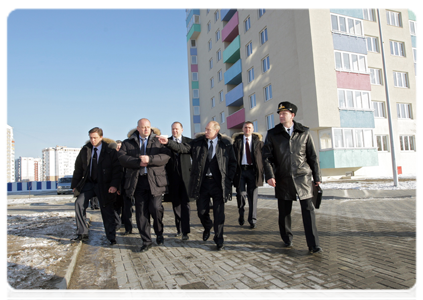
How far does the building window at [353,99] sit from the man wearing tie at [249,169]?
17.0 meters

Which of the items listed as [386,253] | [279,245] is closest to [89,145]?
[279,245]

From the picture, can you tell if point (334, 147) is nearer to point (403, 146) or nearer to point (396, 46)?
point (403, 146)

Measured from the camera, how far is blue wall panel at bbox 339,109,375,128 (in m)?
21.4

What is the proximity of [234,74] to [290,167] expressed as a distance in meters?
28.6

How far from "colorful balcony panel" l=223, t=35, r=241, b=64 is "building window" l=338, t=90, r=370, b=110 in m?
13.0

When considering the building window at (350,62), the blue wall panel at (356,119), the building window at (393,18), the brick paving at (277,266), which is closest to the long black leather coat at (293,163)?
the brick paving at (277,266)

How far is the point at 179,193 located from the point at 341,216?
13.0 ft

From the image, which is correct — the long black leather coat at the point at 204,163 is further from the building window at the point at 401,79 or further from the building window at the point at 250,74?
the building window at the point at 401,79

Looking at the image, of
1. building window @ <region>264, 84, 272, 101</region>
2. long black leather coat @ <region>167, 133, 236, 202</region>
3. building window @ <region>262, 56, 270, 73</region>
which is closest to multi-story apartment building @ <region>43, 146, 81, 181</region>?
building window @ <region>264, 84, 272, 101</region>

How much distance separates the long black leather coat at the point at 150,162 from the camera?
4840 mm

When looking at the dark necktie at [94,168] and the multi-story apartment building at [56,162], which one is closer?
the dark necktie at [94,168]

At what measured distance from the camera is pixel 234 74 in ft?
104

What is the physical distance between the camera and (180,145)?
209 inches

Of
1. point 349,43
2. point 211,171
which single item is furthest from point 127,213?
point 349,43
